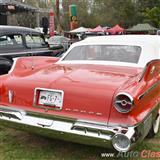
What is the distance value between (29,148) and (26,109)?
699 mm

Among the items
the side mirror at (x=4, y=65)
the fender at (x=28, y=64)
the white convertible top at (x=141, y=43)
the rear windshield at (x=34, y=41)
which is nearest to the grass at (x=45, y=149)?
the fender at (x=28, y=64)

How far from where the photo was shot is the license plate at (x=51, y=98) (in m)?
3.80

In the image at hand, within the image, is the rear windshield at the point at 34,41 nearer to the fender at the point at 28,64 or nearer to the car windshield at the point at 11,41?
the car windshield at the point at 11,41

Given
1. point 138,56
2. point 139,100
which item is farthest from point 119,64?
point 139,100

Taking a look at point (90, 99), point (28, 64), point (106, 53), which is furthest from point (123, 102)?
point (28, 64)

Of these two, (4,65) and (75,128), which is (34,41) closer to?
(4,65)

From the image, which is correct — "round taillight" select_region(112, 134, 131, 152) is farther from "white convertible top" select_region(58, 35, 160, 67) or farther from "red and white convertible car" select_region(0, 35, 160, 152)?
"white convertible top" select_region(58, 35, 160, 67)

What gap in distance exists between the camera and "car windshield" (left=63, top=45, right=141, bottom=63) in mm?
4780

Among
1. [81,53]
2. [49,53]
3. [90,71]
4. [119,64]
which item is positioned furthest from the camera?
[49,53]

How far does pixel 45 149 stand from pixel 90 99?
1199 mm

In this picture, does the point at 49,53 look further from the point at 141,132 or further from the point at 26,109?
the point at 141,132

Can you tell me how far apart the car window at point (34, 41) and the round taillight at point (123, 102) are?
5520 mm

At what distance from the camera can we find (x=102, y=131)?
347cm

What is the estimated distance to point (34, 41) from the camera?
356 inches
